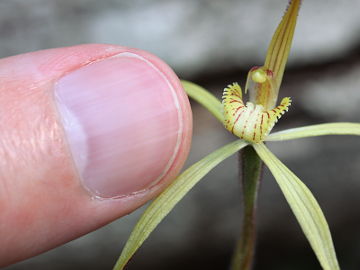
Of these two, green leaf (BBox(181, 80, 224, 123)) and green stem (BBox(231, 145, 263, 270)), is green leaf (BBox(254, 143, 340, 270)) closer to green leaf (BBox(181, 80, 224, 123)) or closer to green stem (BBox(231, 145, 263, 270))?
green stem (BBox(231, 145, 263, 270))

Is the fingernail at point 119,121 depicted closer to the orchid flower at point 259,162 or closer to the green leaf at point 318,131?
the orchid flower at point 259,162

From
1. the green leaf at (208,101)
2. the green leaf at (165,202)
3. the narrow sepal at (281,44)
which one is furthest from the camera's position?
the green leaf at (208,101)

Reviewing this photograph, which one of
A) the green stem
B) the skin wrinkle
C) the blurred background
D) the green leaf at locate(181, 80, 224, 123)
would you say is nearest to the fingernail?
the skin wrinkle

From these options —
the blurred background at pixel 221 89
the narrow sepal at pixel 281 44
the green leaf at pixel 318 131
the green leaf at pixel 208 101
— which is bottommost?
the blurred background at pixel 221 89

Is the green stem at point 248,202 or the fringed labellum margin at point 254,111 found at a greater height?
the fringed labellum margin at point 254,111

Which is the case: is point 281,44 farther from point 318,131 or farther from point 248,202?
point 248,202

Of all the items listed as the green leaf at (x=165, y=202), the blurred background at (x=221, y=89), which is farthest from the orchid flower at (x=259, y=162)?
the blurred background at (x=221, y=89)

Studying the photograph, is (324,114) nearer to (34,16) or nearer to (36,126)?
(34,16)
